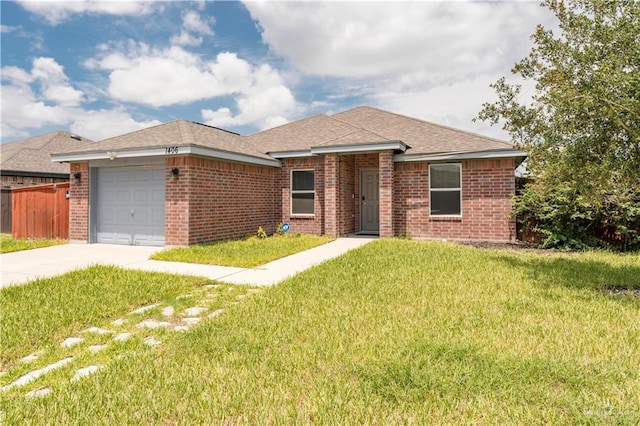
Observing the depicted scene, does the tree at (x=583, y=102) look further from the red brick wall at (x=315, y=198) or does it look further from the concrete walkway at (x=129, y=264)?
the red brick wall at (x=315, y=198)

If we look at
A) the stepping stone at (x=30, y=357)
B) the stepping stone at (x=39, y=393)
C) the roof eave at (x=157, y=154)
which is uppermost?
the roof eave at (x=157, y=154)

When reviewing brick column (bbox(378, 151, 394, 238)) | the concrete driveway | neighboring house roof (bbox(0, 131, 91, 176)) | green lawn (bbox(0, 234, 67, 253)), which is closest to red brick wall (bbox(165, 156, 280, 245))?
the concrete driveway

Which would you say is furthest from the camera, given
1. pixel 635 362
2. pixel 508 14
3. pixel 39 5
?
pixel 39 5

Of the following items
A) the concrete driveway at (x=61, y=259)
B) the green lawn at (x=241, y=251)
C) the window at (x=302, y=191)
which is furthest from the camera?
the window at (x=302, y=191)

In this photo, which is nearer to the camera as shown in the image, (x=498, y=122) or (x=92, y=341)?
A: (x=92, y=341)

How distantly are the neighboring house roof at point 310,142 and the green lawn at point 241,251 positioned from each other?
2.64 metres

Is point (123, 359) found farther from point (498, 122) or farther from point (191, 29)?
point (191, 29)

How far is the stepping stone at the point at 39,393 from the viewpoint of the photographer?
8.65ft

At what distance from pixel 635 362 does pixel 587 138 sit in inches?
147

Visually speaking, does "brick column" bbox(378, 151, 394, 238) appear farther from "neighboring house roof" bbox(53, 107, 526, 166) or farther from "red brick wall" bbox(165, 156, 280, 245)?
"red brick wall" bbox(165, 156, 280, 245)

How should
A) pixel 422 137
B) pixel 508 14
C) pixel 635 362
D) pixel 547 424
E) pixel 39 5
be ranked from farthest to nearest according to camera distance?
pixel 422 137 < pixel 39 5 < pixel 508 14 < pixel 635 362 < pixel 547 424

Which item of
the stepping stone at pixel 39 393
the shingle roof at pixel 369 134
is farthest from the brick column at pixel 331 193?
the stepping stone at pixel 39 393

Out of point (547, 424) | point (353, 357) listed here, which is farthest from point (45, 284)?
point (547, 424)

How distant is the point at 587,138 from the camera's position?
5504 millimetres
